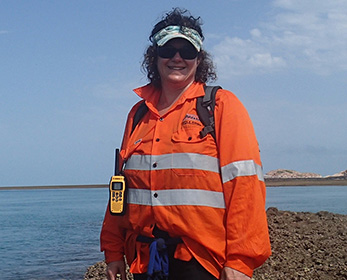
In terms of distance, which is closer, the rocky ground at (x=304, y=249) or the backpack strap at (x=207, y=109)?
the backpack strap at (x=207, y=109)


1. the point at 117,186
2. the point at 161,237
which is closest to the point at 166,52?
the point at 117,186

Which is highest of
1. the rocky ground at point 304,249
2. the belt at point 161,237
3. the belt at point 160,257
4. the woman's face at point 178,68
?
the woman's face at point 178,68

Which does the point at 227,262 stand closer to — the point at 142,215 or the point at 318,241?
the point at 142,215

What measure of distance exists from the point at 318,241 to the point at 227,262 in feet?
24.6

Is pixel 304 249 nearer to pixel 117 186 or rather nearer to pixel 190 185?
pixel 117 186

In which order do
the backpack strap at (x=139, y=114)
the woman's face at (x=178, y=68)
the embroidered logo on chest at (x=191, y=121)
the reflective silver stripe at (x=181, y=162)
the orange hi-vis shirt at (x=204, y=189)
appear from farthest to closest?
the backpack strap at (x=139, y=114), the woman's face at (x=178, y=68), the embroidered logo on chest at (x=191, y=121), the reflective silver stripe at (x=181, y=162), the orange hi-vis shirt at (x=204, y=189)

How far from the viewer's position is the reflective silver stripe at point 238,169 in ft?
9.50

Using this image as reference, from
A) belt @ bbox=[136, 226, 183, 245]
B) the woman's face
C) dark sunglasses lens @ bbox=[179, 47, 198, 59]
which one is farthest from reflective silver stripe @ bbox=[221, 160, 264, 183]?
dark sunglasses lens @ bbox=[179, 47, 198, 59]

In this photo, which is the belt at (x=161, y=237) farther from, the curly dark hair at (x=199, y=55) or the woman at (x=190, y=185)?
the curly dark hair at (x=199, y=55)

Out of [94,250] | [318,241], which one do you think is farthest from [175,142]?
[94,250]

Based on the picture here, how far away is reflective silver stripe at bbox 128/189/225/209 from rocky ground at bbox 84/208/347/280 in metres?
5.19

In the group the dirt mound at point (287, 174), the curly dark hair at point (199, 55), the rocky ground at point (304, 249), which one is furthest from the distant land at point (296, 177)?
the curly dark hair at point (199, 55)

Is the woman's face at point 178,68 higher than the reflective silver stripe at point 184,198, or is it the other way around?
the woman's face at point 178,68

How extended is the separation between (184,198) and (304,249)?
6997mm
